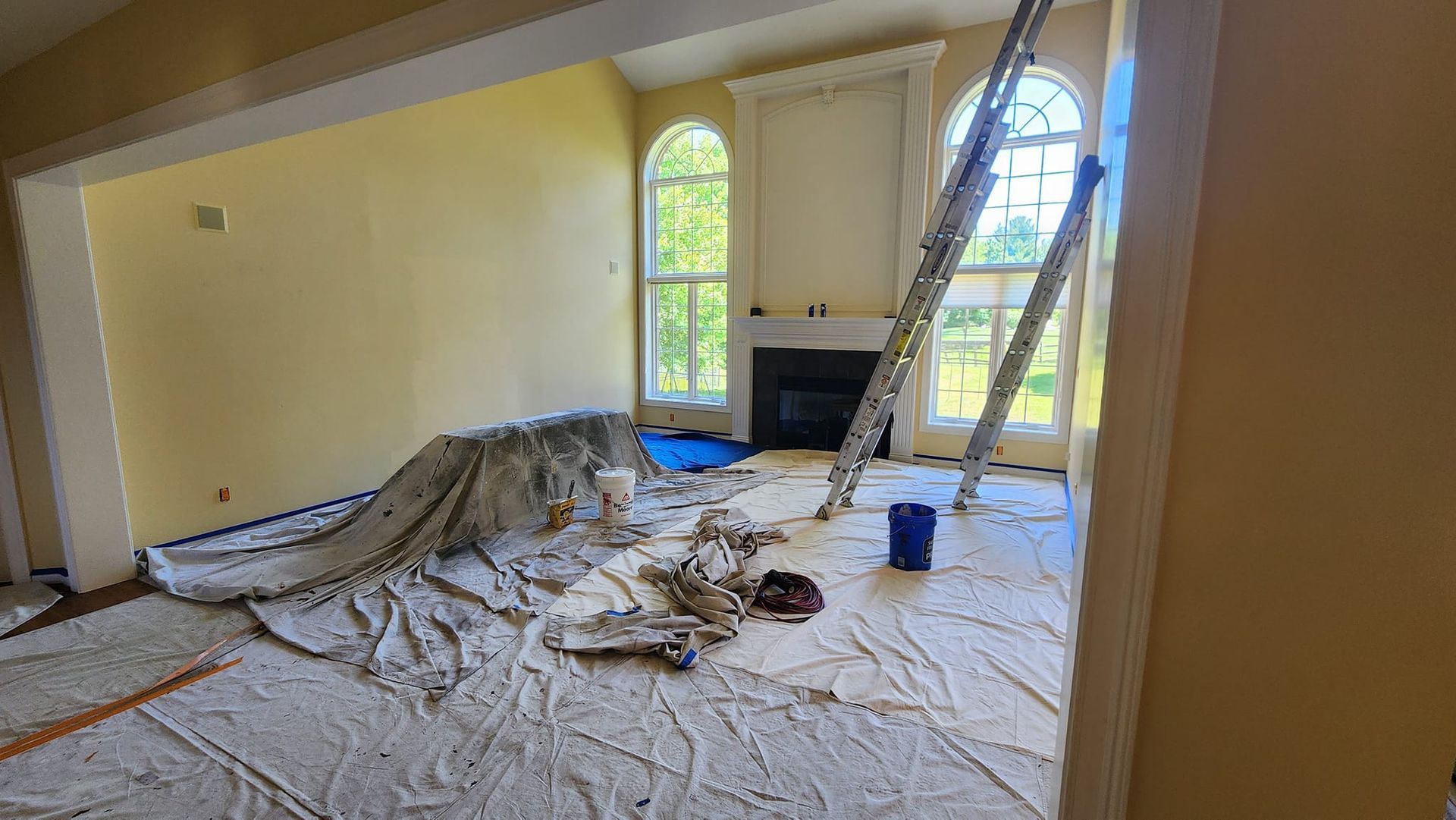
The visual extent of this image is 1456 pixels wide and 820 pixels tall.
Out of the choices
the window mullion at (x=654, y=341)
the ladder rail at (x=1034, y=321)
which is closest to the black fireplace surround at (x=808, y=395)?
the window mullion at (x=654, y=341)

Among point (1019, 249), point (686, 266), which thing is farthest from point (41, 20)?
point (1019, 249)

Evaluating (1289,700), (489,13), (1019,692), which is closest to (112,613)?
(489,13)

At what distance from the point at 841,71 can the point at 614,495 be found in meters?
4.41

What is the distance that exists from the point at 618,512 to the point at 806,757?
6.95 ft

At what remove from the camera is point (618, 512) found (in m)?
3.52

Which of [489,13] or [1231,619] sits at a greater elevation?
[489,13]

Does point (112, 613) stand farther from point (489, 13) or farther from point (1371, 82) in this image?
point (1371, 82)

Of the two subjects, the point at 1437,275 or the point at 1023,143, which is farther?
the point at 1023,143

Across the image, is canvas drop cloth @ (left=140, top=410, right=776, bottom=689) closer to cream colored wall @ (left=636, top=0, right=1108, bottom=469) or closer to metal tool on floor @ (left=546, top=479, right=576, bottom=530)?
metal tool on floor @ (left=546, top=479, right=576, bottom=530)

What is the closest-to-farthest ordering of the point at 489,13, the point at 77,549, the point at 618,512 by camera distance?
the point at 489,13 < the point at 77,549 < the point at 618,512

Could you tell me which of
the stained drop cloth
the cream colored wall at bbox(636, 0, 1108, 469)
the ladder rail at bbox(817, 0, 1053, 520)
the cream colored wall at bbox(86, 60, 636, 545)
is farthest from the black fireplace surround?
the stained drop cloth

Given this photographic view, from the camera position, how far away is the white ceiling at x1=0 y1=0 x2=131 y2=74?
2158 mm

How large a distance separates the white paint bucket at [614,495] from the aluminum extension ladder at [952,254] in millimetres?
1263

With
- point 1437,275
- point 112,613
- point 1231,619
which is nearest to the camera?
point 1437,275
